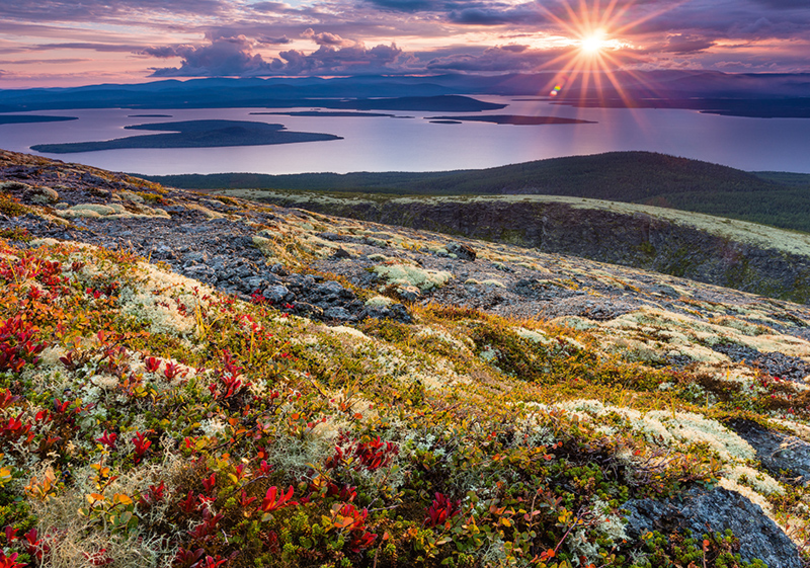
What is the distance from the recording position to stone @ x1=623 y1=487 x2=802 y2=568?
5.27 m

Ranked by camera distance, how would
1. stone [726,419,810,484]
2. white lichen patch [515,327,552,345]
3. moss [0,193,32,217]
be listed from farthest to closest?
moss [0,193,32,217], white lichen patch [515,327,552,345], stone [726,419,810,484]

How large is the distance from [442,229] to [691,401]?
417 ft

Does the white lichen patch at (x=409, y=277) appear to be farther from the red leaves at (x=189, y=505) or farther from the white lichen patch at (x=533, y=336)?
the red leaves at (x=189, y=505)

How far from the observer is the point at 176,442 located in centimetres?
507

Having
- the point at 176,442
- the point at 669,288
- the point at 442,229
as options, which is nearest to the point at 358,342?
the point at 176,442

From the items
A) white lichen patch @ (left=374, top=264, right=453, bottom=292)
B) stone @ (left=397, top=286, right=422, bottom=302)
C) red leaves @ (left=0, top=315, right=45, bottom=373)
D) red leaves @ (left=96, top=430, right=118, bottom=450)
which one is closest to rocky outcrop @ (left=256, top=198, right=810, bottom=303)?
white lichen patch @ (left=374, top=264, right=453, bottom=292)

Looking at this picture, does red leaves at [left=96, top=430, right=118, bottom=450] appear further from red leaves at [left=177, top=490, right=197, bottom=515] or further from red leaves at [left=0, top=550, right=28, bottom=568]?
red leaves at [left=0, top=550, right=28, bottom=568]

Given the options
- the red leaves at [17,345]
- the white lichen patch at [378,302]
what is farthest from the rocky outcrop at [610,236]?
the red leaves at [17,345]

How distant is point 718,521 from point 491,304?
65.5ft

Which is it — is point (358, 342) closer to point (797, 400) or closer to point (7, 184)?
point (797, 400)

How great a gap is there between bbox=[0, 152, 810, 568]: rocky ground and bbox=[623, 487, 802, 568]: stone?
16 mm

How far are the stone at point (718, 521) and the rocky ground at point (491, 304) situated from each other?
0.02 meters

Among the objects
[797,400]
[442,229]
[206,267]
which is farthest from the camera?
[442,229]

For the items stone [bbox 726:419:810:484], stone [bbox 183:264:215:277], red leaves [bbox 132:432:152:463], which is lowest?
stone [bbox 726:419:810:484]
